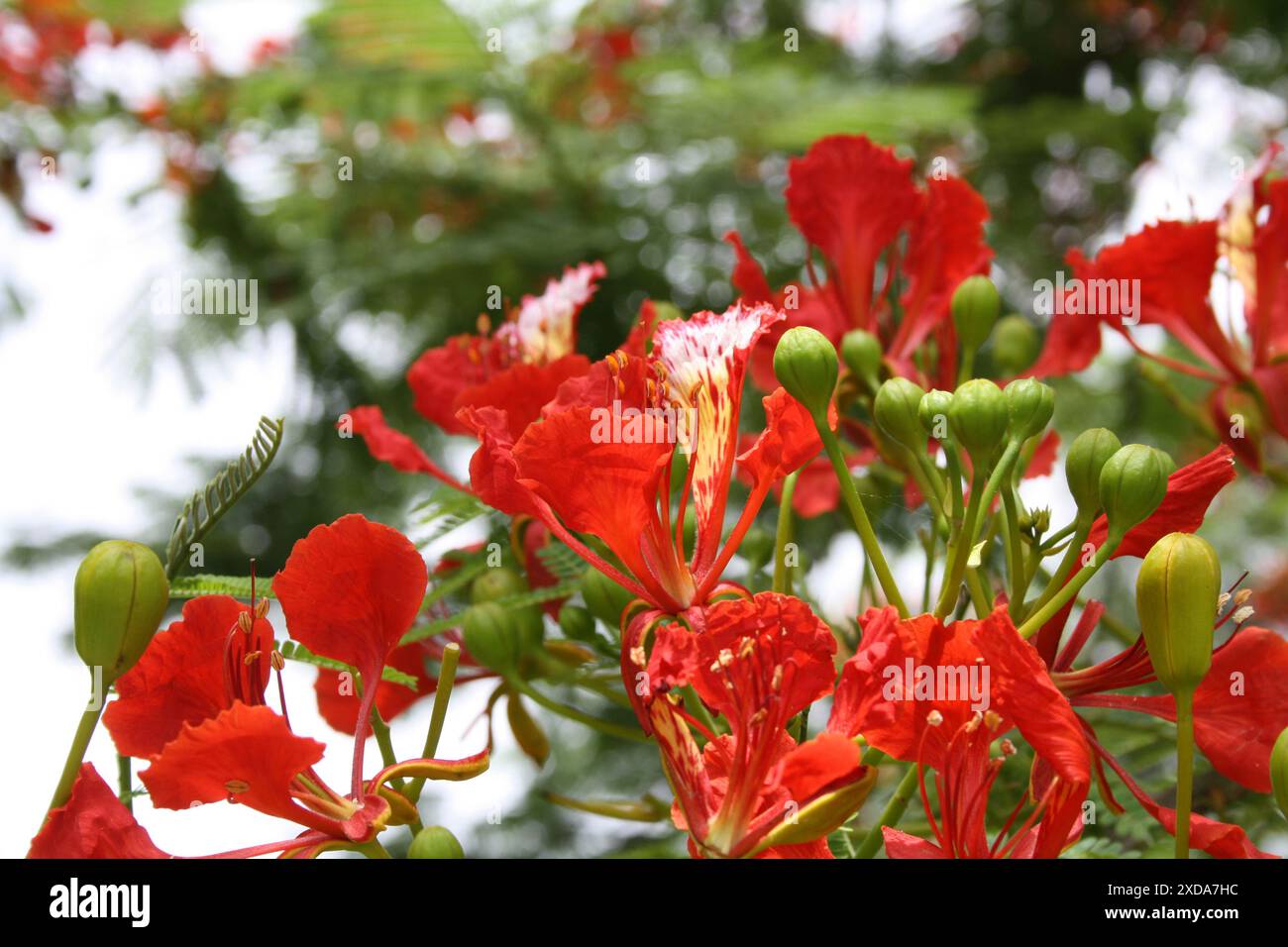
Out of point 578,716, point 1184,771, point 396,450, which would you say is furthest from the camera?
point 396,450

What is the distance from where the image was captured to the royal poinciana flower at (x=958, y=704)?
826 mm

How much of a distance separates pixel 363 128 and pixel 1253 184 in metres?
2.03

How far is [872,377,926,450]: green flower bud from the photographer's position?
990 mm

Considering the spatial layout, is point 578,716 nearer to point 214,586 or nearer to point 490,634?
point 490,634

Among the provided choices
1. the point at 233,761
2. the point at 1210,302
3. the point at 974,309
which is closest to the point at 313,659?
the point at 233,761

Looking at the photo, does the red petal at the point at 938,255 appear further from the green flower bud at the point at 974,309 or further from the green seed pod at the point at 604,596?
the green seed pod at the point at 604,596

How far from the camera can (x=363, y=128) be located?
116 inches

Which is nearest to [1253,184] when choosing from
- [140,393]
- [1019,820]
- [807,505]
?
[807,505]

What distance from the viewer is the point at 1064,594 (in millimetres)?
890

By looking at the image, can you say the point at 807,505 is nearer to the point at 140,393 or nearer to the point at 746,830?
the point at 746,830

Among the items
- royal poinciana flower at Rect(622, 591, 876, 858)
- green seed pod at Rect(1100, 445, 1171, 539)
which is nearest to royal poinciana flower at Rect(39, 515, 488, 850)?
royal poinciana flower at Rect(622, 591, 876, 858)

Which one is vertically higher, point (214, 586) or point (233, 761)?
point (214, 586)

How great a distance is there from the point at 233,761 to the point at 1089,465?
60 centimetres

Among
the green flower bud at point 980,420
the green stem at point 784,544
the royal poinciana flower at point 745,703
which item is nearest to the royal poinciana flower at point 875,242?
the green stem at point 784,544
